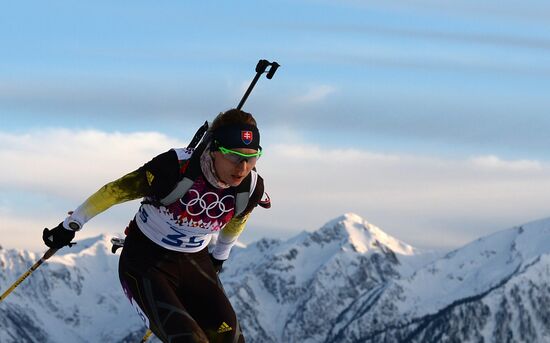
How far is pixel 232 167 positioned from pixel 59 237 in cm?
250

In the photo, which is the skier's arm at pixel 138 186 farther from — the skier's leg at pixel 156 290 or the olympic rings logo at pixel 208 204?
the skier's leg at pixel 156 290

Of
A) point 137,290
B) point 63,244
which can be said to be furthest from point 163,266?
point 63,244

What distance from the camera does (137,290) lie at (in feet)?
45.9

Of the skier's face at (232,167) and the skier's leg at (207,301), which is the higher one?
the skier's face at (232,167)

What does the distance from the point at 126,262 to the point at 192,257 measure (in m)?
0.87

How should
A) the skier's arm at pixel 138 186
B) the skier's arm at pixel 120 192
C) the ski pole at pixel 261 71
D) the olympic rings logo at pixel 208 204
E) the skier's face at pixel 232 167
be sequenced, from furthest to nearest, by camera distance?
the ski pole at pixel 261 71
the olympic rings logo at pixel 208 204
the skier's arm at pixel 120 192
the skier's arm at pixel 138 186
the skier's face at pixel 232 167

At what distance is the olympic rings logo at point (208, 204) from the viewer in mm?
13711

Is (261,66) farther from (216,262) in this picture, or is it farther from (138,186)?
(216,262)

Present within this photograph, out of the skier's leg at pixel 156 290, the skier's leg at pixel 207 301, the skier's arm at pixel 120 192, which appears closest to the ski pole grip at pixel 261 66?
the skier's arm at pixel 120 192

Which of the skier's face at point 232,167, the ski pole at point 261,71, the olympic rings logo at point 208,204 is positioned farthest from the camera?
the ski pole at point 261,71

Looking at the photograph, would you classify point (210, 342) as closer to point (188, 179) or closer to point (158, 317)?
point (158, 317)

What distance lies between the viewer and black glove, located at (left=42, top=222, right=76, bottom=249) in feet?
45.6

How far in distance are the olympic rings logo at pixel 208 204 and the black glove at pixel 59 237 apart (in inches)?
60.4

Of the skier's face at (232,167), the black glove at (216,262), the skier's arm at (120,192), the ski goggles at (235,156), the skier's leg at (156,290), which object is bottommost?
the skier's leg at (156,290)
